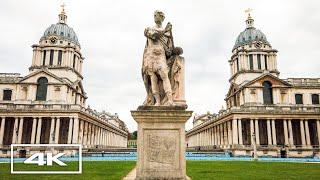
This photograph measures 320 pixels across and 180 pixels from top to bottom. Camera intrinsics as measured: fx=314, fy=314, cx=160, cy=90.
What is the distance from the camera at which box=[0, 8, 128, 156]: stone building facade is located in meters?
68.3

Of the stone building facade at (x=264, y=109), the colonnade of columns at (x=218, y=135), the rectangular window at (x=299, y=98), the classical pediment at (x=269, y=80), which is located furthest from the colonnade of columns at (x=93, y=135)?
the rectangular window at (x=299, y=98)

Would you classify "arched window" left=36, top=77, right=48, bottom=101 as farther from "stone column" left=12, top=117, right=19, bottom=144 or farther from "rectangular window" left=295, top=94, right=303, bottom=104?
"rectangular window" left=295, top=94, right=303, bottom=104

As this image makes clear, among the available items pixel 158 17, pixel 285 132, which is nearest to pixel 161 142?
pixel 158 17

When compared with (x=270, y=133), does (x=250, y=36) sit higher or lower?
higher

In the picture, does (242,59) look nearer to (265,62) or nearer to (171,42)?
(265,62)

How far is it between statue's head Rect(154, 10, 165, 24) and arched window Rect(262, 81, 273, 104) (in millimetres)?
70886

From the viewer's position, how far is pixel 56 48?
8188 cm

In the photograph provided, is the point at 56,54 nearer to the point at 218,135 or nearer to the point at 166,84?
the point at 218,135

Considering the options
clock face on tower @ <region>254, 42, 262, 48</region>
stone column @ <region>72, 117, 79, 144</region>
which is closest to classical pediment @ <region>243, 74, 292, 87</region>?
clock face on tower @ <region>254, 42, 262, 48</region>

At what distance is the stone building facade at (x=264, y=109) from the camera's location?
6800 cm

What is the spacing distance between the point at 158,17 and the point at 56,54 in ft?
252

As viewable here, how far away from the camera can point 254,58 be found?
83.9 m

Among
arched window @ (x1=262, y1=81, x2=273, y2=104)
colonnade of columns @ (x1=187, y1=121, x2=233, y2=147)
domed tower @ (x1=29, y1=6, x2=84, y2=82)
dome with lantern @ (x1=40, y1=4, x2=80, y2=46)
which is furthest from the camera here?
dome with lantern @ (x1=40, y1=4, x2=80, y2=46)

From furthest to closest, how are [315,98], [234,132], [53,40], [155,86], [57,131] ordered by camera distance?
[53,40], [315,98], [234,132], [57,131], [155,86]
